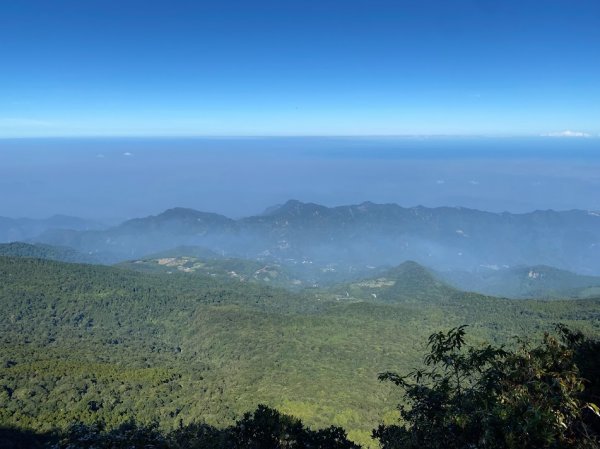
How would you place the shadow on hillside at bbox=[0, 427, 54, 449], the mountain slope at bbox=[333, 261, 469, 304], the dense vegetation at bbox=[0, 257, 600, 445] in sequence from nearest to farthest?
the shadow on hillside at bbox=[0, 427, 54, 449], the dense vegetation at bbox=[0, 257, 600, 445], the mountain slope at bbox=[333, 261, 469, 304]

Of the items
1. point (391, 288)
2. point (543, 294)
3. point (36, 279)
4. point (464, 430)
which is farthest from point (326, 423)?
point (543, 294)

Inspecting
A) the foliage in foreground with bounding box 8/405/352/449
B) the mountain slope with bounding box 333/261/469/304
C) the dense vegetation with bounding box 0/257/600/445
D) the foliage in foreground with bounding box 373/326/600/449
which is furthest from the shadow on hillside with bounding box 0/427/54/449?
the mountain slope with bounding box 333/261/469/304

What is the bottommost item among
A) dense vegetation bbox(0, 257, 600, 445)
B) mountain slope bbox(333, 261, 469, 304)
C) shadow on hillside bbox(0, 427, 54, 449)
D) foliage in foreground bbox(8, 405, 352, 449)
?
mountain slope bbox(333, 261, 469, 304)

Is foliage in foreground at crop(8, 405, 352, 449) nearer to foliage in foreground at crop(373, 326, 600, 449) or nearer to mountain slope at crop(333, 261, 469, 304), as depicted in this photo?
foliage in foreground at crop(373, 326, 600, 449)

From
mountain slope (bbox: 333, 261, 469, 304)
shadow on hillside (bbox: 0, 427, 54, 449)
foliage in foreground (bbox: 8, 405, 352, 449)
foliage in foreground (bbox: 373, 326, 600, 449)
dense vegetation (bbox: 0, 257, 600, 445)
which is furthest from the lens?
mountain slope (bbox: 333, 261, 469, 304)

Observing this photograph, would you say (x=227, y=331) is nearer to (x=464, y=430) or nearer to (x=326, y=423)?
(x=326, y=423)

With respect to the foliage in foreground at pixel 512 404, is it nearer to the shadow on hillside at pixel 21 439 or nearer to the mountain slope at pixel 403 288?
the shadow on hillside at pixel 21 439
